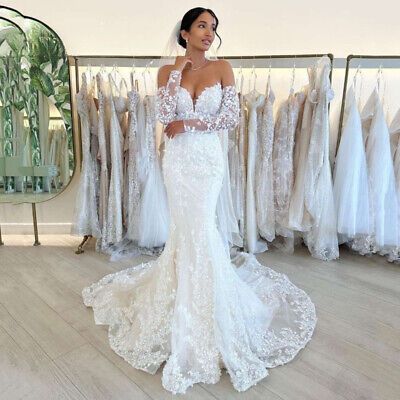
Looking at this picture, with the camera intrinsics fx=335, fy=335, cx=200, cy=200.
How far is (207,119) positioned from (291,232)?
1646 millimetres

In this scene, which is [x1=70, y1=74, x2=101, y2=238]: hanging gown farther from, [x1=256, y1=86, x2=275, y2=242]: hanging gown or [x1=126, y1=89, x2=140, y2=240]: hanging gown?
[x1=256, y1=86, x2=275, y2=242]: hanging gown

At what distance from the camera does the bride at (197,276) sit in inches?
59.9

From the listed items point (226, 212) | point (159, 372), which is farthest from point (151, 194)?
point (159, 372)

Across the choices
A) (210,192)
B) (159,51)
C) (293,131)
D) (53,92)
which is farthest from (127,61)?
(210,192)

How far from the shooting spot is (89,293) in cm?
218

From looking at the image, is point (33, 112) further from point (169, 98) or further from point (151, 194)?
point (169, 98)

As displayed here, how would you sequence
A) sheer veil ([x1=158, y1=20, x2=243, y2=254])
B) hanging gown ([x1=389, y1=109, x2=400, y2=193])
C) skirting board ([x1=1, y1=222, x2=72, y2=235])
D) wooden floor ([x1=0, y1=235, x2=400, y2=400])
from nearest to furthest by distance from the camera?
1. wooden floor ([x1=0, y1=235, x2=400, y2=400])
2. sheer veil ([x1=158, y1=20, x2=243, y2=254])
3. hanging gown ([x1=389, y1=109, x2=400, y2=193])
4. skirting board ([x1=1, y1=222, x2=72, y2=235])

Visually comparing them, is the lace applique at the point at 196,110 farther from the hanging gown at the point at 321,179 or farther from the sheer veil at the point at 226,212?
the hanging gown at the point at 321,179

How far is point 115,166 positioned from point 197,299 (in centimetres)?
151

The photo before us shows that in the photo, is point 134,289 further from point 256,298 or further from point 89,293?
point 256,298

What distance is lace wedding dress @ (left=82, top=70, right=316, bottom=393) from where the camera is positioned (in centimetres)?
152

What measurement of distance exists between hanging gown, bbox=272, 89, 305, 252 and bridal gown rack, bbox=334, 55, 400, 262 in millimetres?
384

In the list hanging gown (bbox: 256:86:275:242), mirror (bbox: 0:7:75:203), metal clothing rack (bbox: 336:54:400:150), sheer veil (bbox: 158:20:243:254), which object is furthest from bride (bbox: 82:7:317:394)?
mirror (bbox: 0:7:75:203)

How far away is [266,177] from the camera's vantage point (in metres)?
2.76
